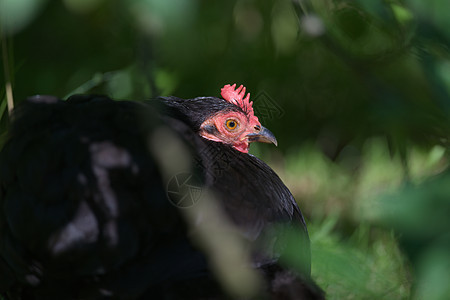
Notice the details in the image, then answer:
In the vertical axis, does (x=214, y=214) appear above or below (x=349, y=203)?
above

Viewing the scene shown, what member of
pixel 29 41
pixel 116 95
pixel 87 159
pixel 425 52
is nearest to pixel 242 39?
pixel 116 95

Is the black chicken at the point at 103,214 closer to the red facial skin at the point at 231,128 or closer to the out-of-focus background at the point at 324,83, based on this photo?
the out-of-focus background at the point at 324,83

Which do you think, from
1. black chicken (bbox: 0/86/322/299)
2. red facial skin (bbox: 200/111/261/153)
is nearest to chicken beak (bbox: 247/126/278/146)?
red facial skin (bbox: 200/111/261/153)

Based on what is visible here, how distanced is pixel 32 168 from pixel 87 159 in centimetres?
15

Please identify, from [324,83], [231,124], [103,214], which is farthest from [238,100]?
[324,83]

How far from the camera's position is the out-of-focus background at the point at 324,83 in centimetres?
61

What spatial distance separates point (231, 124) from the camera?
1.85 meters

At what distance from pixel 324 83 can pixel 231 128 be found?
130cm

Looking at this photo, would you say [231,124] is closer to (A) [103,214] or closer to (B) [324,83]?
(A) [103,214]

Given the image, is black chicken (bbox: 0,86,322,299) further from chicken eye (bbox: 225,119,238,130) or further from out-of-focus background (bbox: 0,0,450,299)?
chicken eye (bbox: 225,119,238,130)

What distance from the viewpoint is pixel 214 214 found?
1.34m

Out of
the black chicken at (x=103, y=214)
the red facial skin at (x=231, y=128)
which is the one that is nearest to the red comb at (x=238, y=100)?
the red facial skin at (x=231, y=128)

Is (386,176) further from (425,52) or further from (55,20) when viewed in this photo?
(425,52)

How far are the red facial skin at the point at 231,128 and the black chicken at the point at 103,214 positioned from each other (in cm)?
40
